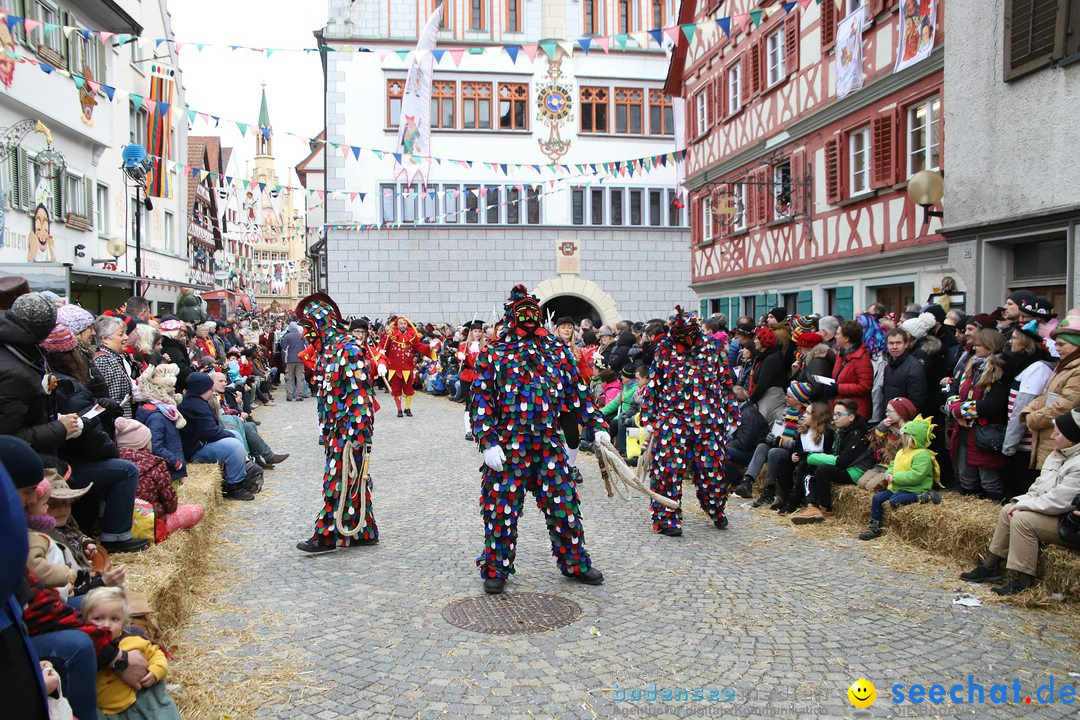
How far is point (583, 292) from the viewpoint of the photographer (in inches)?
1201

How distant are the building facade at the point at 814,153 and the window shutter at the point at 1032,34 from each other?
2413mm

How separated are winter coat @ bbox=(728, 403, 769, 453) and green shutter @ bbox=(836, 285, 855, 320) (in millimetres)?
7313

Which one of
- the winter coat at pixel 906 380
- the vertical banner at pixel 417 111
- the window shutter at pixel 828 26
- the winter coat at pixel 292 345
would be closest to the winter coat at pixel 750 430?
the winter coat at pixel 906 380

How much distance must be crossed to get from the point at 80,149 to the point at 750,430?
17.7 meters

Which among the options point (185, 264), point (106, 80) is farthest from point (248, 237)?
point (106, 80)

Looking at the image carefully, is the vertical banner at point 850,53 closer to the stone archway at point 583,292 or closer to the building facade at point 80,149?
the building facade at point 80,149

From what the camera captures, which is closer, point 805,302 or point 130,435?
point 130,435

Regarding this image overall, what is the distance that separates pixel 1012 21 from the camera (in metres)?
9.95

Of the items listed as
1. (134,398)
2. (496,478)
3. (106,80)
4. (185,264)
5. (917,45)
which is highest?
(106,80)

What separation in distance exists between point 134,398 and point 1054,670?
22.2 feet

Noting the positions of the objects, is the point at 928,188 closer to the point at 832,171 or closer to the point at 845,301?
the point at 845,301

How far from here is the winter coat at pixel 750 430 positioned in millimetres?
9031

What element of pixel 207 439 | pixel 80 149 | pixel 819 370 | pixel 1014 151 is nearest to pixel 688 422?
pixel 819 370

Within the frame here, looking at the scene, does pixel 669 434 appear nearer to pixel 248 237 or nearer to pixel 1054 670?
pixel 1054 670
